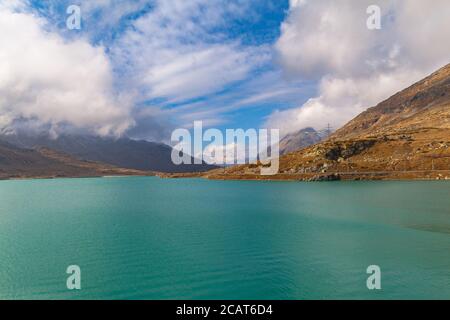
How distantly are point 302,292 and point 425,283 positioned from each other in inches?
554

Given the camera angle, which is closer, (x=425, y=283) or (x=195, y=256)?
(x=425, y=283)

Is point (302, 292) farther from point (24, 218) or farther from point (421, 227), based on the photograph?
point (24, 218)

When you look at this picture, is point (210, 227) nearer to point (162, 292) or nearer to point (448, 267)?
point (162, 292)

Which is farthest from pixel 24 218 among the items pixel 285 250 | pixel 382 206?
pixel 382 206

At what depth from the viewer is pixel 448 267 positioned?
41031mm

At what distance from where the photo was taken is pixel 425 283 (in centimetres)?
3600

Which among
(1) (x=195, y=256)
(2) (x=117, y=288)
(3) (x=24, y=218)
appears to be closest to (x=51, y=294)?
(2) (x=117, y=288)

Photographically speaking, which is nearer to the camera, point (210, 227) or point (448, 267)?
point (448, 267)

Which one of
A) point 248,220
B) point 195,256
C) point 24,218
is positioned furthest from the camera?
point 24,218

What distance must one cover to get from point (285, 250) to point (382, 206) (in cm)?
6371
